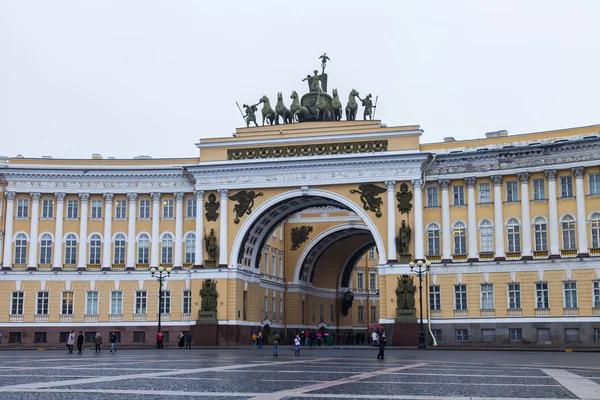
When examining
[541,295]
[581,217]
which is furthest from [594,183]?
[541,295]

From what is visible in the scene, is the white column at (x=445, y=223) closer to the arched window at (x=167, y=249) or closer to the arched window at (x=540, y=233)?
the arched window at (x=540, y=233)

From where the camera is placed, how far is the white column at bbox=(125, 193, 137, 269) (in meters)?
65.4

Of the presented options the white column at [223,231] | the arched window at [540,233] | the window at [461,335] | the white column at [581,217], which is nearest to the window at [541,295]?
the arched window at [540,233]

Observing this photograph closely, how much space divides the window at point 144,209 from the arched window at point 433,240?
869 inches

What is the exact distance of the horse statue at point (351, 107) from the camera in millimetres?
63875

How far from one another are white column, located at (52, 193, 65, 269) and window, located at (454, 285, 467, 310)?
30.4 m

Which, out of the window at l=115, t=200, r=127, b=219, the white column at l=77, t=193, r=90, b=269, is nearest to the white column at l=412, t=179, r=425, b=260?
the window at l=115, t=200, r=127, b=219

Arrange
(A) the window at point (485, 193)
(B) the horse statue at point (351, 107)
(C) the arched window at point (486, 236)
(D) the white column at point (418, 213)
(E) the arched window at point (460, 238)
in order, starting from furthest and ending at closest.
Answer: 1. (B) the horse statue at point (351, 107)
2. (E) the arched window at point (460, 238)
3. (A) the window at point (485, 193)
4. (D) the white column at point (418, 213)
5. (C) the arched window at point (486, 236)

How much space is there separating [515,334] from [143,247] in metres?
28.8

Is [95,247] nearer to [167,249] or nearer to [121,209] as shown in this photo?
[121,209]

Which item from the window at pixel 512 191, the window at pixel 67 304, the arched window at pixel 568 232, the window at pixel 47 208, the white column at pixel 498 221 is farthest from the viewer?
the window at pixel 47 208

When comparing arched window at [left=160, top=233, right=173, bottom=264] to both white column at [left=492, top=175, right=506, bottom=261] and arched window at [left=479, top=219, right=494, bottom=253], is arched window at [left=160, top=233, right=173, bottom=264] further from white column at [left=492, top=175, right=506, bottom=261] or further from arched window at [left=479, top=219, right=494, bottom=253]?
white column at [left=492, top=175, right=506, bottom=261]

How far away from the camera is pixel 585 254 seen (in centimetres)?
5541

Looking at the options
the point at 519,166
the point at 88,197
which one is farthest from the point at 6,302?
the point at 519,166
